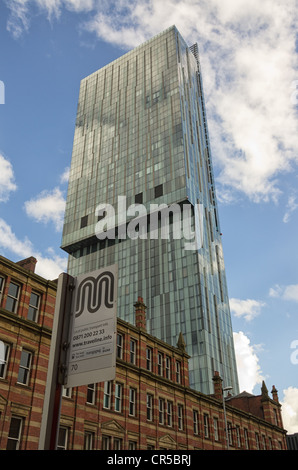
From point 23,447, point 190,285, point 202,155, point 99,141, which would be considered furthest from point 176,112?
point 23,447

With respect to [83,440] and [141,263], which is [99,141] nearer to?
[141,263]

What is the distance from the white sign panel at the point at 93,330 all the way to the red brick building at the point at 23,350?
883 inches

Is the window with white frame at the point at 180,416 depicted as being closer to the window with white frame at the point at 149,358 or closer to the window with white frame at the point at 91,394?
the window with white frame at the point at 149,358

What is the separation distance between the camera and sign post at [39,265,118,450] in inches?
248

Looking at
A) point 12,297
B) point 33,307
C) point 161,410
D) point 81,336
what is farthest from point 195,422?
point 81,336

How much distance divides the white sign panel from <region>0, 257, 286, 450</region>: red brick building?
73.6 feet

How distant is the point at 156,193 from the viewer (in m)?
111

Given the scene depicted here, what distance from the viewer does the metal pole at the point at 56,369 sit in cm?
586

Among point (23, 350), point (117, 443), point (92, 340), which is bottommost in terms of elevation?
point (92, 340)

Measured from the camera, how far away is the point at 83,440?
100 ft

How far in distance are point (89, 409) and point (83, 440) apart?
2.17 meters

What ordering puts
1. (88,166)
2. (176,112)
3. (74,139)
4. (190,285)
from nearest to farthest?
(190,285) → (176,112) → (88,166) → (74,139)

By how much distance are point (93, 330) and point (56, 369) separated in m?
0.84

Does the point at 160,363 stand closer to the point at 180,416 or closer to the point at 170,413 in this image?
the point at 170,413
